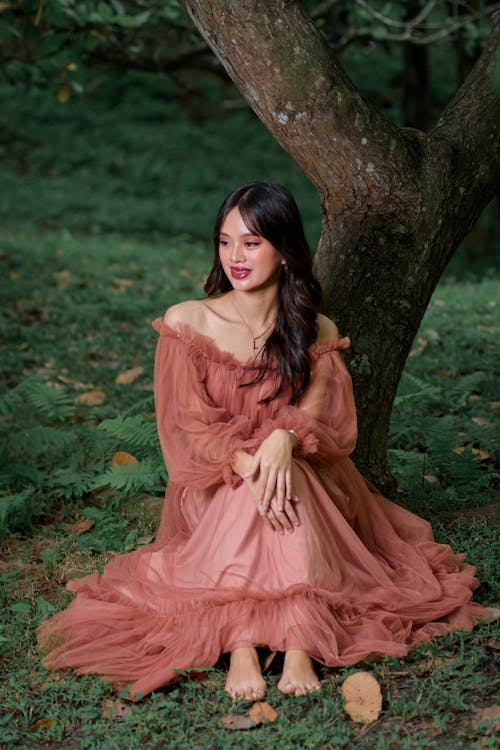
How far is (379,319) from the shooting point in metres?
4.11

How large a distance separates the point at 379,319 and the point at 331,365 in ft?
2.07

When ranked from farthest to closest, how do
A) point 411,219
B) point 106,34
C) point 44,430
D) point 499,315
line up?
point 106,34 < point 499,315 < point 44,430 < point 411,219

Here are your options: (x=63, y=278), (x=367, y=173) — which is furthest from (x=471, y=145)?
(x=63, y=278)

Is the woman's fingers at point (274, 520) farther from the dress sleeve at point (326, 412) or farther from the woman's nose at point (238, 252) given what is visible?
the woman's nose at point (238, 252)

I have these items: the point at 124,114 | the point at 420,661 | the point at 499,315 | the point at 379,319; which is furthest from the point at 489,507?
the point at 124,114

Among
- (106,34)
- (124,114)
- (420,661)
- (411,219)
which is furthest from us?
(124,114)

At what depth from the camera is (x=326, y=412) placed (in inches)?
139

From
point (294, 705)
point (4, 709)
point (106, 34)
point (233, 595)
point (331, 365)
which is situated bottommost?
point (4, 709)

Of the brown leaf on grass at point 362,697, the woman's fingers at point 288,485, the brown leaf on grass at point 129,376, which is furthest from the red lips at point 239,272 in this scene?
the brown leaf on grass at point 129,376

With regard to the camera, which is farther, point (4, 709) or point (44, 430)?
point (44, 430)

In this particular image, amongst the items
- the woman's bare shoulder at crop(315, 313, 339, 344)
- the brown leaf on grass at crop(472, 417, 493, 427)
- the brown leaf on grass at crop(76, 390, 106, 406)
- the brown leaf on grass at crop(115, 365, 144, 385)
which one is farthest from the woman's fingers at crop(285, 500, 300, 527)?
A: the brown leaf on grass at crop(115, 365, 144, 385)

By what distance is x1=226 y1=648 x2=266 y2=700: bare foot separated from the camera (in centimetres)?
299

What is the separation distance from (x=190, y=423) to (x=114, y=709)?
0.99m

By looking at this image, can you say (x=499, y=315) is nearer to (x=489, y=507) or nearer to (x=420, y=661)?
(x=489, y=507)
